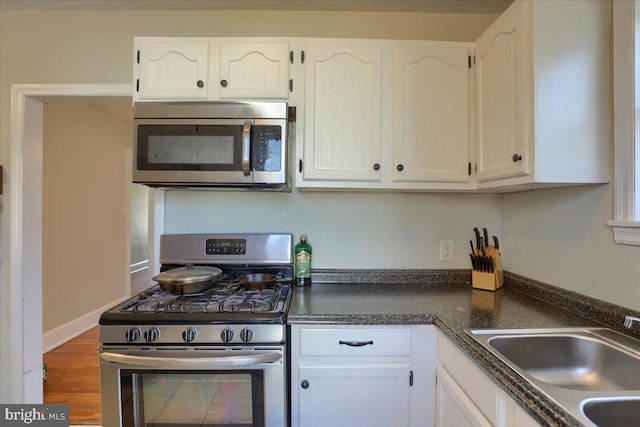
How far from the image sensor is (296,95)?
1600 mm

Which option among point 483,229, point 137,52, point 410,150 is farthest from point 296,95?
point 483,229

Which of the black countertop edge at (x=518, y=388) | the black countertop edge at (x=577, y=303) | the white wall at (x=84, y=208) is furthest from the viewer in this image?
the white wall at (x=84, y=208)

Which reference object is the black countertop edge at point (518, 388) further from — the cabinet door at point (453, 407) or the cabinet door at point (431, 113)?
the cabinet door at point (431, 113)

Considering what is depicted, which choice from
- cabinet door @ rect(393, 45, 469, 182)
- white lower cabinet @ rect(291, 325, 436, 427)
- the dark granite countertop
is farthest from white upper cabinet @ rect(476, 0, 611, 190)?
white lower cabinet @ rect(291, 325, 436, 427)

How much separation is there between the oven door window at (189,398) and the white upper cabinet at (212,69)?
1.27 metres

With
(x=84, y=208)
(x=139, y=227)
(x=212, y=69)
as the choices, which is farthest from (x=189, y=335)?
(x=139, y=227)

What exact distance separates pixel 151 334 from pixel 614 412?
143 centimetres

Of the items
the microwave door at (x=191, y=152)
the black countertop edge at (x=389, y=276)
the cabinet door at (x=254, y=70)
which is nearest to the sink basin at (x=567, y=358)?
the black countertop edge at (x=389, y=276)

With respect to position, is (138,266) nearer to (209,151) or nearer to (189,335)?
(209,151)

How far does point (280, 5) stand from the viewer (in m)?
1.85

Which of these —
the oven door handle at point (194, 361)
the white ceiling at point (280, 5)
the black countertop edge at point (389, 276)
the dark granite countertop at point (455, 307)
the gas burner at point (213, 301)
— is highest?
the white ceiling at point (280, 5)

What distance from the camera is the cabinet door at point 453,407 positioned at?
98 centimetres

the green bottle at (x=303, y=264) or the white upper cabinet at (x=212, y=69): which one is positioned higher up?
the white upper cabinet at (x=212, y=69)

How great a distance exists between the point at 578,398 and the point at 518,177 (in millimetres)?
834
